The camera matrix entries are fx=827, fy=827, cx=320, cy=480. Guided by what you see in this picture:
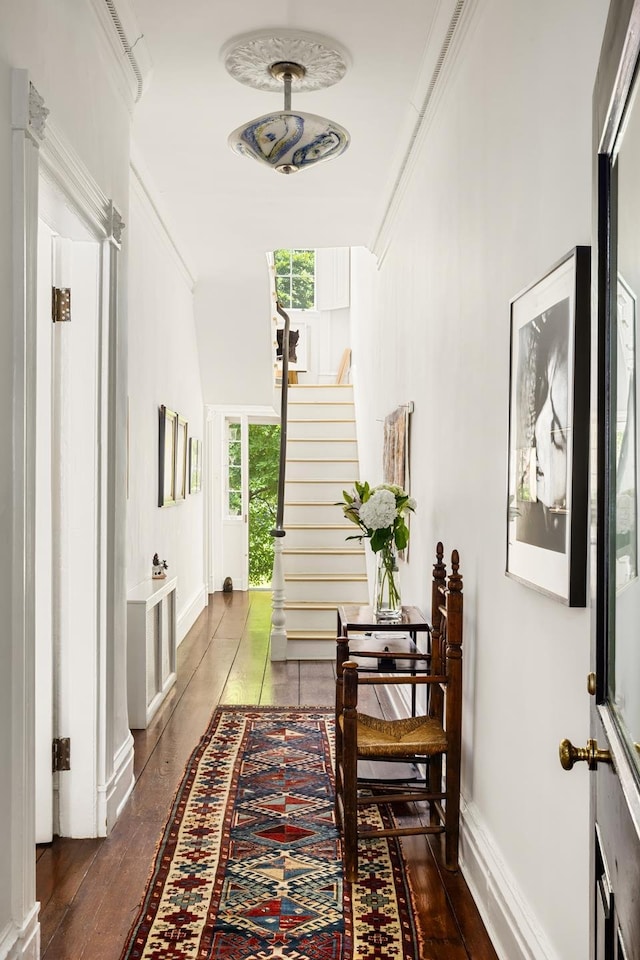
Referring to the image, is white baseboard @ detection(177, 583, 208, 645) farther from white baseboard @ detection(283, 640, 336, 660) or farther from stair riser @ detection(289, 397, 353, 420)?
stair riser @ detection(289, 397, 353, 420)

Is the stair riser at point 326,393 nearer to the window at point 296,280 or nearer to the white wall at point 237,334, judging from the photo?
the white wall at point 237,334

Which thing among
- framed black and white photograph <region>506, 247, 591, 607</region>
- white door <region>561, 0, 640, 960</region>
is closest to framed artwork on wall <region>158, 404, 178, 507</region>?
framed black and white photograph <region>506, 247, 591, 607</region>

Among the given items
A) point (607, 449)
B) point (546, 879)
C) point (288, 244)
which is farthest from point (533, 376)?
point (288, 244)

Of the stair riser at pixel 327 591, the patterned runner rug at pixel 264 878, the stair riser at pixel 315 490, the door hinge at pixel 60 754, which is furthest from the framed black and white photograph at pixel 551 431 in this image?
the stair riser at pixel 315 490

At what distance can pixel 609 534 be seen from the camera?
42.2 inches

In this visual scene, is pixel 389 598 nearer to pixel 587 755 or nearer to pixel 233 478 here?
pixel 587 755

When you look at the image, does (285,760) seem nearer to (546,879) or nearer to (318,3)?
(546,879)

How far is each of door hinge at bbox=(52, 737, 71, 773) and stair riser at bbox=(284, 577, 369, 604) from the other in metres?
3.48

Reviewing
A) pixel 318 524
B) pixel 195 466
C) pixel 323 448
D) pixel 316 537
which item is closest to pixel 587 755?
pixel 316 537

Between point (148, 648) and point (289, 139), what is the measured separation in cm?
264

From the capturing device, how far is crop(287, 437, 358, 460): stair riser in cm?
782

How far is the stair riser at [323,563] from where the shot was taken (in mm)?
6672

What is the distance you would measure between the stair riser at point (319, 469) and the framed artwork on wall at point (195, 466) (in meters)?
0.90

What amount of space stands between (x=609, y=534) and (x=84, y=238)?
97.4 inches
